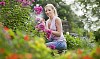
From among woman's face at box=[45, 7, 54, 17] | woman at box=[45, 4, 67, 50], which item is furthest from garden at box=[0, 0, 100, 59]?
woman's face at box=[45, 7, 54, 17]

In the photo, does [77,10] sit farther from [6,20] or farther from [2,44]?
[2,44]

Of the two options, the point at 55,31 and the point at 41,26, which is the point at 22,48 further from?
the point at 41,26

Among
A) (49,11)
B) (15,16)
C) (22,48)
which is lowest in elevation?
(15,16)

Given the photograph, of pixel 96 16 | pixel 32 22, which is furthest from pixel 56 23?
pixel 96 16

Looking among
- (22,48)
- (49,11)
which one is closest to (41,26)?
(49,11)

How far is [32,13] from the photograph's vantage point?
7035mm

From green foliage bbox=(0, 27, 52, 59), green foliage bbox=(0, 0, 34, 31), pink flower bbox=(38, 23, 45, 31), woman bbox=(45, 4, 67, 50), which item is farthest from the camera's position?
green foliage bbox=(0, 0, 34, 31)

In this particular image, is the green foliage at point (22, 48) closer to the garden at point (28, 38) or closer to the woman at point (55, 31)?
the garden at point (28, 38)

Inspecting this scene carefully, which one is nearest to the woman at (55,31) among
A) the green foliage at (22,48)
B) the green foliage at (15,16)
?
the green foliage at (15,16)

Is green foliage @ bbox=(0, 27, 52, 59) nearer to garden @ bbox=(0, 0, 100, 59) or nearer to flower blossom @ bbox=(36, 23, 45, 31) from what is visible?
garden @ bbox=(0, 0, 100, 59)

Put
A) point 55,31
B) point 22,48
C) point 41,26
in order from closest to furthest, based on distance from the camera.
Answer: point 22,48, point 55,31, point 41,26

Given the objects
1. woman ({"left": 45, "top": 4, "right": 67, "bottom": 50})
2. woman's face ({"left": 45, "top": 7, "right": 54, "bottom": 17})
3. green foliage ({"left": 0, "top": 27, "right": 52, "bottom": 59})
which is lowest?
woman ({"left": 45, "top": 4, "right": 67, "bottom": 50})

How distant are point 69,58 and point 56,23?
3563 millimetres

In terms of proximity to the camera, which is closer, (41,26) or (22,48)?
(22,48)
